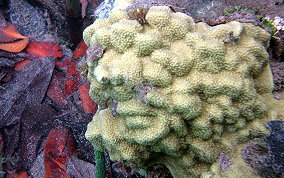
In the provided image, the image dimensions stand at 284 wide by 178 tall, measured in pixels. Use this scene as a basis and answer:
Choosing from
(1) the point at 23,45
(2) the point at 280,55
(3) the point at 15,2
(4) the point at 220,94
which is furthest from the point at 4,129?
(2) the point at 280,55

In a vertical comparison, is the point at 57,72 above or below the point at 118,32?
below

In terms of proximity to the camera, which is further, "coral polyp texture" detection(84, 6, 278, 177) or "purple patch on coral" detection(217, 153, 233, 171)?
"purple patch on coral" detection(217, 153, 233, 171)

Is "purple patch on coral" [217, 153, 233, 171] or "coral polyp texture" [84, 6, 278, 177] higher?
"coral polyp texture" [84, 6, 278, 177]

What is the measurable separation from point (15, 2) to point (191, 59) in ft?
15.2

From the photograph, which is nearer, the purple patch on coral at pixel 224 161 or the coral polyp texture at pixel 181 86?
the coral polyp texture at pixel 181 86

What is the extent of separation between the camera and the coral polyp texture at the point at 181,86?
159cm

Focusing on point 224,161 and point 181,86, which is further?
point 224,161

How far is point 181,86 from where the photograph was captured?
62.9 inches

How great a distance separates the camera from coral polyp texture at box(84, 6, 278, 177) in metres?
1.59

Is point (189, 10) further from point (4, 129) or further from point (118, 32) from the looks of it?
point (4, 129)

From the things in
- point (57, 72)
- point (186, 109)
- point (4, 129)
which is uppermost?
point (186, 109)

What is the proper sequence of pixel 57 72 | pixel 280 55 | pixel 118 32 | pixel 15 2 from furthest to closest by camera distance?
pixel 15 2
pixel 57 72
pixel 280 55
pixel 118 32

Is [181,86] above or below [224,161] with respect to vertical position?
above

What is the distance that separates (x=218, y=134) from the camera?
5.63ft
